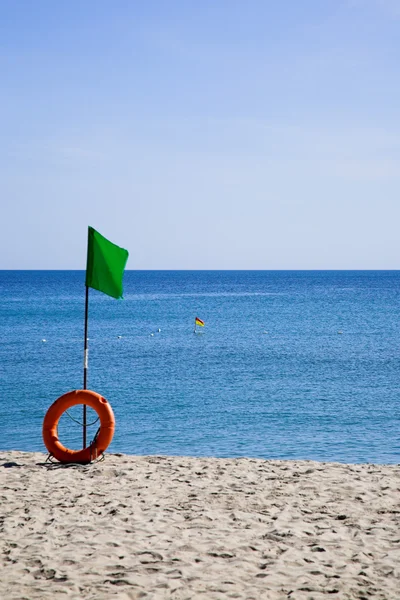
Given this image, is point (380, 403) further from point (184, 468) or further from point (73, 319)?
point (73, 319)

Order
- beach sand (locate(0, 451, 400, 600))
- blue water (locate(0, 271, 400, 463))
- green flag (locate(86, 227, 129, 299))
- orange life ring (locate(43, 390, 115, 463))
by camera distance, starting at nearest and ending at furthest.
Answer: beach sand (locate(0, 451, 400, 600)) → orange life ring (locate(43, 390, 115, 463)) → green flag (locate(86, 227, 129, 299)) → blue water (locate(0, 271, 400, 463))

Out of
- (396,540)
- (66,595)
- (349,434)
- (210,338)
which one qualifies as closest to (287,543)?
(396,540)

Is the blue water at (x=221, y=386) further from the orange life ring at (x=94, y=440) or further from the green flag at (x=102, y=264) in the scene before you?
the green flag at (x=102, y=264)

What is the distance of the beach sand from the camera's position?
552 cm

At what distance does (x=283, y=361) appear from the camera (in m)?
29.5

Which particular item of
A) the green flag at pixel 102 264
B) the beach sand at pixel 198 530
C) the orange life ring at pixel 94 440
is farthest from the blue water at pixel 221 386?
the green flag at pixel 102 264

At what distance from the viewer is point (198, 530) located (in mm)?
6945

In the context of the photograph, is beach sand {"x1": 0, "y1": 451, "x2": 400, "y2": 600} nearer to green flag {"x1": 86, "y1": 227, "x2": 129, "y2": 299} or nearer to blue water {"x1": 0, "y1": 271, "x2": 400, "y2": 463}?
green flag {"x1": 86, "y1": 227, "x2": 129, "y2": 299}

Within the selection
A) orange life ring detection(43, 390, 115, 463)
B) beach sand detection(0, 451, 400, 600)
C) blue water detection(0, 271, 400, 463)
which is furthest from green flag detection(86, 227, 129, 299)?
blue water detection(0, 271, 400, 463)

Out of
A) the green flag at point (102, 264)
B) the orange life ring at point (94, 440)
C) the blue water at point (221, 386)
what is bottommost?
the blue water at point (221, 386)

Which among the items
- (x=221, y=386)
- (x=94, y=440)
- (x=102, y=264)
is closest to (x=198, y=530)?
(x=94, y=440)

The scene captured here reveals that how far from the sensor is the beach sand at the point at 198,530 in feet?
18.1

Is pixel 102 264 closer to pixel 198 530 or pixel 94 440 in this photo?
pixel 94 440

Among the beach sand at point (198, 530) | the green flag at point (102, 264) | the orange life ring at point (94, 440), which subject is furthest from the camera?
the green flag at point (102, 264)
